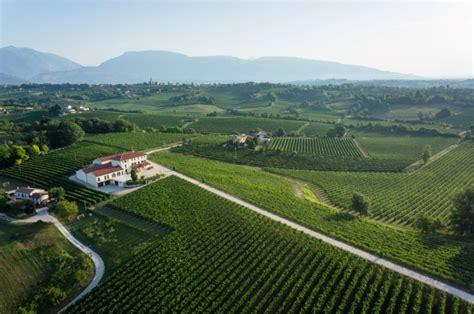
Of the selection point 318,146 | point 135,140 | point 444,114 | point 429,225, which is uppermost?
point 444,114

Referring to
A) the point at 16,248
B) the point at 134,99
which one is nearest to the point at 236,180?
the point at 16,248

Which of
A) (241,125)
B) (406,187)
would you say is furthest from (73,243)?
(241,125)

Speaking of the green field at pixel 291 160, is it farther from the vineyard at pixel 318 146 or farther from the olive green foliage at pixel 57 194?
the olive green foliage at pixel 57 194

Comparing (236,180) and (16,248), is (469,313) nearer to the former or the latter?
(236,180)

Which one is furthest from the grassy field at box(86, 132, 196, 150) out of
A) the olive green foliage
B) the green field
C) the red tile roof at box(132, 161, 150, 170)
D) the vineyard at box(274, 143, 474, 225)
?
the vineyard at box(274, 143, 474, 225)

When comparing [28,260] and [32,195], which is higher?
[32,195]

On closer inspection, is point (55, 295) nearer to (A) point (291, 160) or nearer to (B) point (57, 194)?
(B) point (57, 194)

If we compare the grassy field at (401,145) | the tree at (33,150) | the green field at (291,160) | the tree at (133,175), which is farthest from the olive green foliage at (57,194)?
the grassy field at (401,145)
